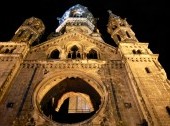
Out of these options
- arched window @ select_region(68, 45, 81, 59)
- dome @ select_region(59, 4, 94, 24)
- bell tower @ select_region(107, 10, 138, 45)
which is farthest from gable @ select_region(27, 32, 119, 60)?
dome @ select_region(59, 4, 94, 24)

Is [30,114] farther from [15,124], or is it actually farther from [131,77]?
[131,77]

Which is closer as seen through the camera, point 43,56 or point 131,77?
point 131,77

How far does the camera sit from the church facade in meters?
14.7

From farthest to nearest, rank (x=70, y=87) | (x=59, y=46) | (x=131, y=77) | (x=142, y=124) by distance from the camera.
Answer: (x=59, y=46)
(x=70, y=87)
(x=131, y=77)
(x=142, y=124)

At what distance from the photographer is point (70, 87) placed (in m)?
19.5

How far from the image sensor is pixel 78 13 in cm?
3875

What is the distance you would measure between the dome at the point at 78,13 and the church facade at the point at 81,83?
13407mm

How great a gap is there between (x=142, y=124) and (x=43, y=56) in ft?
32.0

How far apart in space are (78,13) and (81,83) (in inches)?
849

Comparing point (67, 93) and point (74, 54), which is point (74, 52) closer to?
point (74, 54)

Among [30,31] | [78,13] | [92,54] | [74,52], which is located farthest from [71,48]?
[78,13]

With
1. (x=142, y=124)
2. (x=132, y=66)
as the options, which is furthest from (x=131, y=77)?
(x=142, y=124)

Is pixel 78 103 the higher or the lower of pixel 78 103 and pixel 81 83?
the higher

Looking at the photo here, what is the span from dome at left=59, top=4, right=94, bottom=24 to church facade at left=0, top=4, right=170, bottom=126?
13407 millimetres
